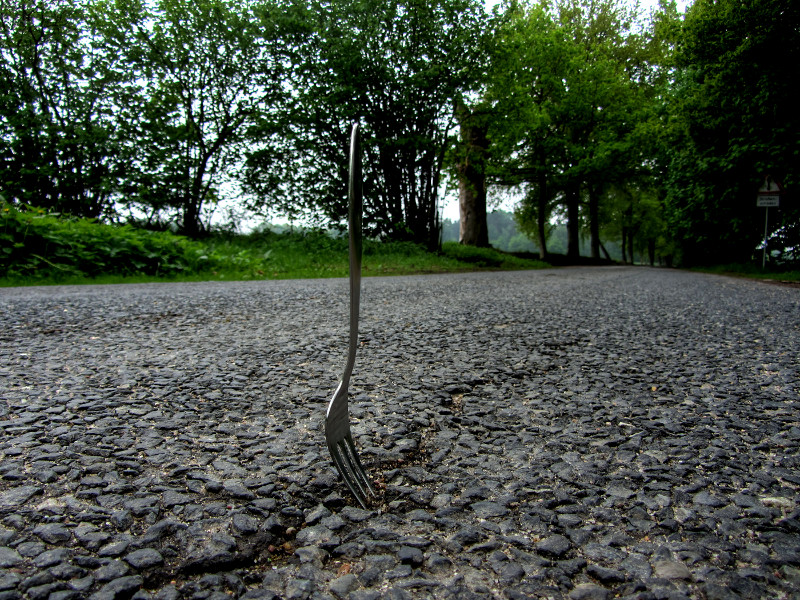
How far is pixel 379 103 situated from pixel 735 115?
8155 millimetres

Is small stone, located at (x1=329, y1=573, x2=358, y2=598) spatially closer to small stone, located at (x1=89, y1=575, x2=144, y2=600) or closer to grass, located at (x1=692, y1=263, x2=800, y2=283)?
small stone, located at (x1=89, y1=575, x2=144, y2=600)

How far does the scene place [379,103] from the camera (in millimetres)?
13633

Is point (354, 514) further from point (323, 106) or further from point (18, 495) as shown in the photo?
point (323, 106)

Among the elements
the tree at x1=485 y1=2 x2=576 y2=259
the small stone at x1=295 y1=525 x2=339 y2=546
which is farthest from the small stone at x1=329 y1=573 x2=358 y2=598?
the tree at x1=485 y1=2 x2=576 y2=259

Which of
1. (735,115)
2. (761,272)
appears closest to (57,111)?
(735,115)

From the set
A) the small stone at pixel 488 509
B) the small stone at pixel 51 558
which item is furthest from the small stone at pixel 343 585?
the small stone at pixel 51 558

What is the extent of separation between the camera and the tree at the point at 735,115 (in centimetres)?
982

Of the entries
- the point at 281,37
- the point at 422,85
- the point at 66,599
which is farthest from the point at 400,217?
the point at 66,599

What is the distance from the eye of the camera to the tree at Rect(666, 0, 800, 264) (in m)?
9.82

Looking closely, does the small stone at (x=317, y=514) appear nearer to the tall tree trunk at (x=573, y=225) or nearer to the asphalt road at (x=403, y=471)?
the asphalt road at (x=403, y=471)

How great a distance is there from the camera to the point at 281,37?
42.5 feet

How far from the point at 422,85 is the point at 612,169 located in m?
12.6

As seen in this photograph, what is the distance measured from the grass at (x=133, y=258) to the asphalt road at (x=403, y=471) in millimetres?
4979

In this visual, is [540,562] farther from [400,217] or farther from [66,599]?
[400,217]
